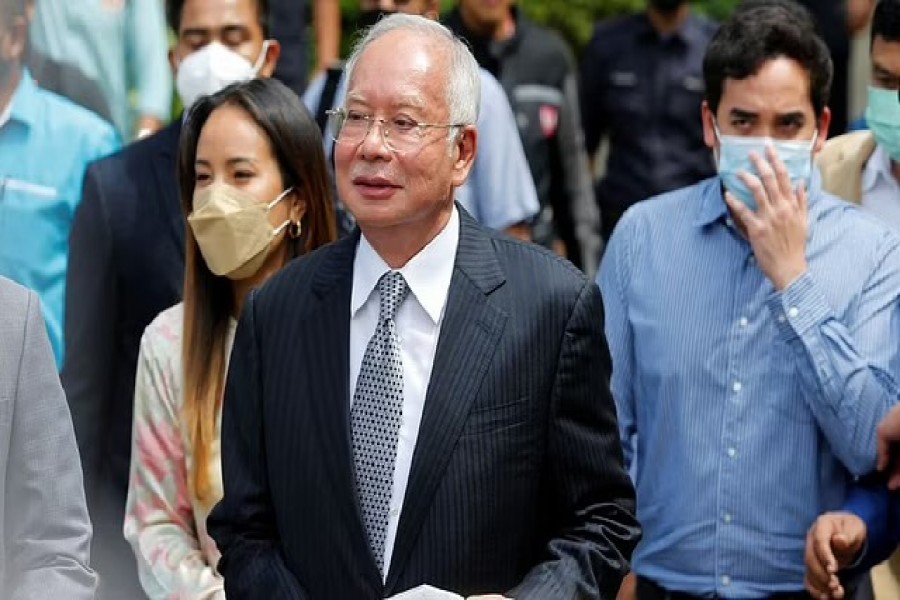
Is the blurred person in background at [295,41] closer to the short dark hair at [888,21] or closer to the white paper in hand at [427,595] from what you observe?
the short dark hair at [888,21]

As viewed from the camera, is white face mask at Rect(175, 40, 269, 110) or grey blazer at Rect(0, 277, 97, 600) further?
white face mask at Rect(175, 40, 269, 110)

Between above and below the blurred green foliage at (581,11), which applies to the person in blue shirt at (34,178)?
above

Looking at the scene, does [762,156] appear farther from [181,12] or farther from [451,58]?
[181,12]

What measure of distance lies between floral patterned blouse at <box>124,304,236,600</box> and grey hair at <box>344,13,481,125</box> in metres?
1.24

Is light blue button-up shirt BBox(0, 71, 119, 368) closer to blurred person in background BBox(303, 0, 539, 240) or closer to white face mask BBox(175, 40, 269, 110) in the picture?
white face mask BBox(175, 40, 269, 110)

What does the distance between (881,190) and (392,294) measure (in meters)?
2.29

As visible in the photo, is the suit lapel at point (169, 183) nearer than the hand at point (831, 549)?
No

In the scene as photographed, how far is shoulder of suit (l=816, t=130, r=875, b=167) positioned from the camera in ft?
19.8

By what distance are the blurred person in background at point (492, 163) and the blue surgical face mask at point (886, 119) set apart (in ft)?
6.09

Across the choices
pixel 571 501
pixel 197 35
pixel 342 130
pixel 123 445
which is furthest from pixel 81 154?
pixel 571 501

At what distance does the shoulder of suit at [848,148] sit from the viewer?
603 centimetres

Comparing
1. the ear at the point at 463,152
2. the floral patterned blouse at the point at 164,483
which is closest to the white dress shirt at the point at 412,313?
the ear at the point at 463,152

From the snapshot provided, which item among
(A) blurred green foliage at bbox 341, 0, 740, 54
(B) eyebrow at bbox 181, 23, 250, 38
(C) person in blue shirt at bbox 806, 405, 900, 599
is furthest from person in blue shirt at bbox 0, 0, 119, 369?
(A) blurred green foliage at bbox 341, 0, 740, 54

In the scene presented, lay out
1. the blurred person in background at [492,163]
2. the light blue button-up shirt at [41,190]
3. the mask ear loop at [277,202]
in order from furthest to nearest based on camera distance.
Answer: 1. the blurred person in background at [492,163]
2. the light blue button-up shirt at [41,190]
3. the mask ear loop at [277,202]
